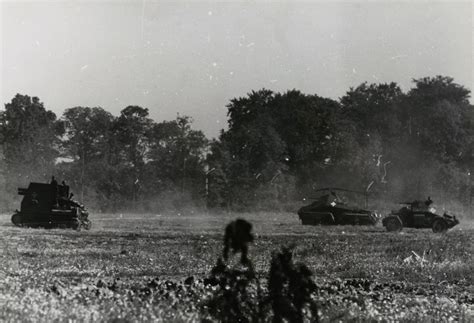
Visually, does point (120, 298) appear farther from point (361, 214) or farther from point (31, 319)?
point (361, 214)

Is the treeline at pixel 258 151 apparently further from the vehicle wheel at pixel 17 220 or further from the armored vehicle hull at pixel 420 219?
the vehicle wheel at pixel 17 220

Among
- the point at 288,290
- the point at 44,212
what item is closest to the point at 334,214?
the point at 44,212

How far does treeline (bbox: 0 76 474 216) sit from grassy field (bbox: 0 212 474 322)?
25.7 m

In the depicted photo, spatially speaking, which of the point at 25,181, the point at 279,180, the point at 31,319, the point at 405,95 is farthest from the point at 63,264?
the point at 405,95

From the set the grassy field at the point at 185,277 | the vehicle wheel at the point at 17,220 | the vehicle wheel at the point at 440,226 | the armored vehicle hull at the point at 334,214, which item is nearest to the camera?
the grassy field at the point at 185,277

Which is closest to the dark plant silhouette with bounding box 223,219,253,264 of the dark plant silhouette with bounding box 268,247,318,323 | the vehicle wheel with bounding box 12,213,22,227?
the dark plant silhouette with bounding box 268,247,318,323

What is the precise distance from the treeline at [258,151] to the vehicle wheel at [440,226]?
19.0 m

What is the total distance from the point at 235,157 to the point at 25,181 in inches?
838

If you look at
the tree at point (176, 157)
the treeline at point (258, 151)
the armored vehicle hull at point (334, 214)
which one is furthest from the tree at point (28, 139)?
the armored vehicle hull at point (334, 214)

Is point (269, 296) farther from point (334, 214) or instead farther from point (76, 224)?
point (334, 214)

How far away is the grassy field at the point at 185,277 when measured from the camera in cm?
817

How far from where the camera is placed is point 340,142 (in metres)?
57.6

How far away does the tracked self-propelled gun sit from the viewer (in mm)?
29516

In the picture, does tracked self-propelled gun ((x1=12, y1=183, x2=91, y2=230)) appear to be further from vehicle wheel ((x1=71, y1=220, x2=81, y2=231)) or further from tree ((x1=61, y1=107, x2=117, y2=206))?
tree ((x1=61, y1=107, x2=117, y2=206))
